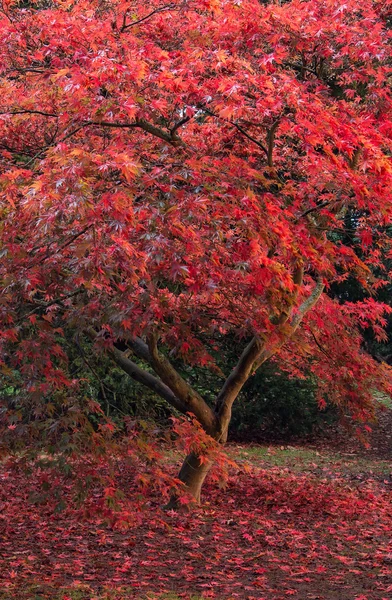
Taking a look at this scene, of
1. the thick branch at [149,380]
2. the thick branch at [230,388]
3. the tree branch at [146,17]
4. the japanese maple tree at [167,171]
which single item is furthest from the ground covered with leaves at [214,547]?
the tree branch at [146,17]

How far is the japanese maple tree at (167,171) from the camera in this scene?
5.04 metres

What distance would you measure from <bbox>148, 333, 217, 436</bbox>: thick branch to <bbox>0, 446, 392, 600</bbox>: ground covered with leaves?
0.97 metres

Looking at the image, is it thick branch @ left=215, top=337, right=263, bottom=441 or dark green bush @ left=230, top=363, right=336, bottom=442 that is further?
dark green bush @ left=230, top=363, right=336, bottom=442

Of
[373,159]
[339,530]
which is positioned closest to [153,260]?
[373,159]

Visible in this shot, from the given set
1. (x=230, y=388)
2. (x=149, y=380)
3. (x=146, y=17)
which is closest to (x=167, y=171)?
(x=146, y=17)

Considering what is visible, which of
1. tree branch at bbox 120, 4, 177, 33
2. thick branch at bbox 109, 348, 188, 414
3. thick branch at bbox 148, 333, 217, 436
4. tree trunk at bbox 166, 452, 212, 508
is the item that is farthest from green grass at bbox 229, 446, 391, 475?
tree branch at bbox 120, 4, 177, 33

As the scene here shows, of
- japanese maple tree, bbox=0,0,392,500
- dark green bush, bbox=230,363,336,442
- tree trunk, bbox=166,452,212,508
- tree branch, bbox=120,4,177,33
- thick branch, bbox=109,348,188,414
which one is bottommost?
dark green bush, bbox=230,363,336,442

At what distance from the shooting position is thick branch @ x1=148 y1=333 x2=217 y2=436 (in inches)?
292

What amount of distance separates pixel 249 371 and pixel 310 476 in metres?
3.63

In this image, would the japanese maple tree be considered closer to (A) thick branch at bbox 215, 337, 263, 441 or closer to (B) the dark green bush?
(A) thick branch at bbox 215, 337, 263, 441

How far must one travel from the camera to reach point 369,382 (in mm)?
8812

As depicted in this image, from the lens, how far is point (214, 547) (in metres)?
6.70

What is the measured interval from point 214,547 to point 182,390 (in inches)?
63.9

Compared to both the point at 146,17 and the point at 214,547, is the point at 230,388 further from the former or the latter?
the point at 146,17
